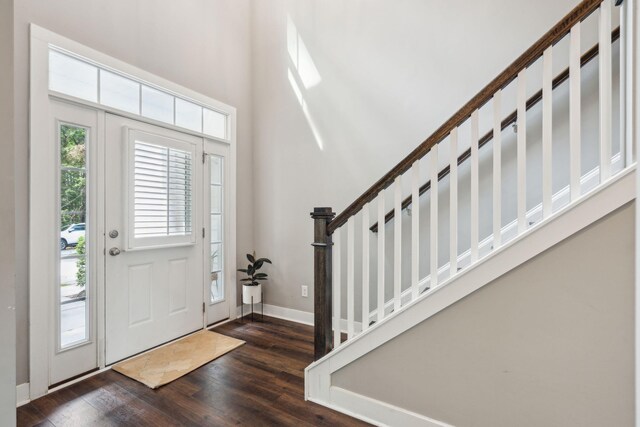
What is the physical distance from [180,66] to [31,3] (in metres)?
1.08

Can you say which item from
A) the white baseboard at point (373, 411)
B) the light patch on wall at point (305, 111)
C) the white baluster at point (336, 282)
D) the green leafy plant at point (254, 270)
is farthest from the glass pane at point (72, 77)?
the white baseboard at point (373, 411)

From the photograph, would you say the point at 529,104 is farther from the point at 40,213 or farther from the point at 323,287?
the point at 40,213

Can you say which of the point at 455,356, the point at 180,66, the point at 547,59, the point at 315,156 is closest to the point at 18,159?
the point at 180,66

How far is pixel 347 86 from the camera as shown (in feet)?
10.2

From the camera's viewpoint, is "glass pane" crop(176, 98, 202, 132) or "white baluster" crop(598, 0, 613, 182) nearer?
"white baluster" crop(598, 0, 613, 182)

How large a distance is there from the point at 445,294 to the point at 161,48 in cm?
309

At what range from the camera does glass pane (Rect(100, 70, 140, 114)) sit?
240cm

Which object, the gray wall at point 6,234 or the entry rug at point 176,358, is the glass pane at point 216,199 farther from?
the gray wall at point 6,234

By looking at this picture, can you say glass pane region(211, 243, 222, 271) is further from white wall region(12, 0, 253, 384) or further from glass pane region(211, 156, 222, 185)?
glass pane region(211, 156, 222, 185)

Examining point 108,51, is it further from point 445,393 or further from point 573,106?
A: point 445,393

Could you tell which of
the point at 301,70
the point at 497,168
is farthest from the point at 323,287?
the point at 301,70

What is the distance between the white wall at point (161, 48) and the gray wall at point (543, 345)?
8.34 feet

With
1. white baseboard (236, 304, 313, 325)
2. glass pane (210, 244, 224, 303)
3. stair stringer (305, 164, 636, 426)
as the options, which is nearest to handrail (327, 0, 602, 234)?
stair stringer (305, 164, 636, 426)

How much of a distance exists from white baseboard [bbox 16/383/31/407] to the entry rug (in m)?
0.50
